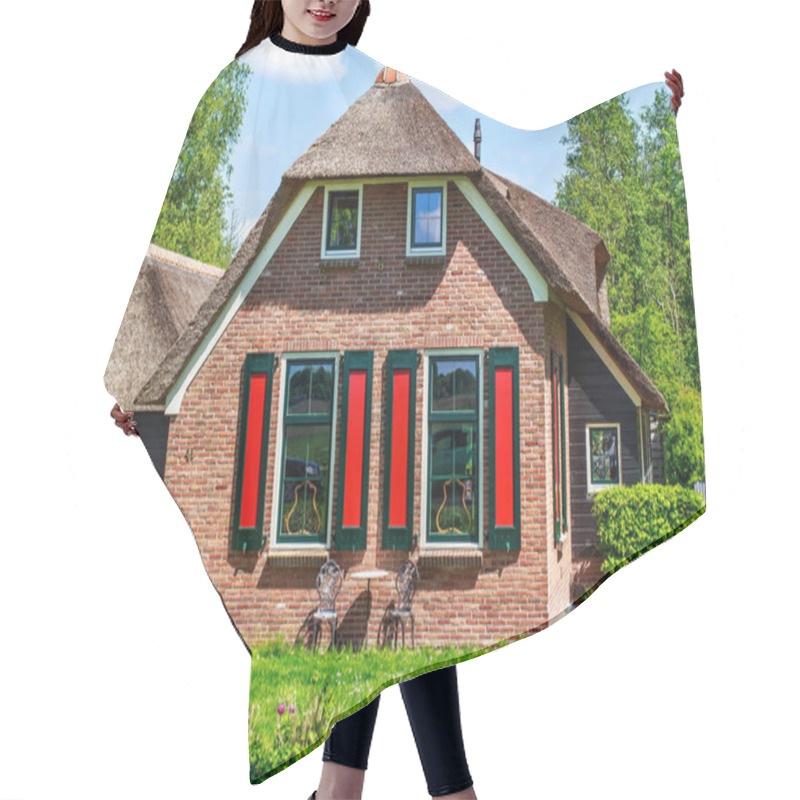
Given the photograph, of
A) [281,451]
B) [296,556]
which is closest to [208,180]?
[281,451]

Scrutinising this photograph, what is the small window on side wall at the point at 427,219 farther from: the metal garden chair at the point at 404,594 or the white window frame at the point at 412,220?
the metal garden chair at the point at 404,594

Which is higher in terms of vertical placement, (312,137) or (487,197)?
(312,137)

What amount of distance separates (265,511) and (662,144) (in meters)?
2.04

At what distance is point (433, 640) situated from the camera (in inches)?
133

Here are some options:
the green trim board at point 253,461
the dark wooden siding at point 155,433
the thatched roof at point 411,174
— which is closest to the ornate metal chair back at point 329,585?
the green trim board at point 253,461

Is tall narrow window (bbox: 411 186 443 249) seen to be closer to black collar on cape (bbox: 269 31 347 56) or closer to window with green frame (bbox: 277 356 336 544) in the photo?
window with green frame (bbox: 277 356 336 544)

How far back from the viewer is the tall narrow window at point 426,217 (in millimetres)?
3637

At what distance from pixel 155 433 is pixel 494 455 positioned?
1266 mm

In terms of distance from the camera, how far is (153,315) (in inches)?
150

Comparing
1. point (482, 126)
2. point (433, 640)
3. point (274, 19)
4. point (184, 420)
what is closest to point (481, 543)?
point (433, 640)

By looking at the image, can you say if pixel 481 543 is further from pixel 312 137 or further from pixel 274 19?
pixel 274 19

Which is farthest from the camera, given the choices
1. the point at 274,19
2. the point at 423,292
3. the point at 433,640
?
the point at 274,19

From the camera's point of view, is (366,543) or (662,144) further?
(662,144)

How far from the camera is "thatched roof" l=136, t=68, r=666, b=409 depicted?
11.8 feet
